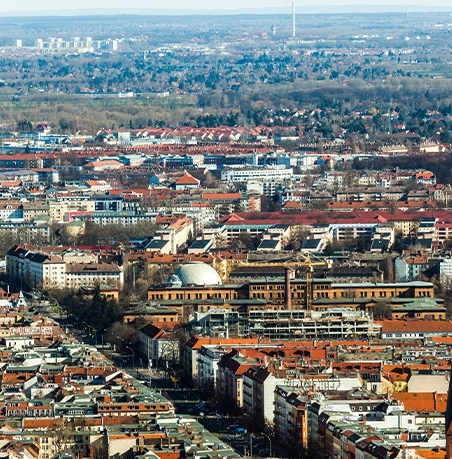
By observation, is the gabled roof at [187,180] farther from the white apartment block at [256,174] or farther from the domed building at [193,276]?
the domed building at [193,276]

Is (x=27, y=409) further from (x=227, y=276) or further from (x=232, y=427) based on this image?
(x=227, y=276)

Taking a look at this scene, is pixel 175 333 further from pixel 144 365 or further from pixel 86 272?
pixel 86 272

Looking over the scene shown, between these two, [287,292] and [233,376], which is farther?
[287,292]

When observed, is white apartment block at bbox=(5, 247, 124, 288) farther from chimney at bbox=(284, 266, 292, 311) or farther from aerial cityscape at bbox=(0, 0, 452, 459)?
chimney at bbox=(284, 266, 292, 311)

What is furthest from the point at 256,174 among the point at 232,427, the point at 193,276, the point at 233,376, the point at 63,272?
→ the point at 232,427

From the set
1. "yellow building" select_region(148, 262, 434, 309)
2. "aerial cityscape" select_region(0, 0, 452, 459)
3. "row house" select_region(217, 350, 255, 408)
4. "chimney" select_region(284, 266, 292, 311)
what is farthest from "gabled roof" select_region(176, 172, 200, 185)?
"row house" select_region(217, 350, 255, 408)

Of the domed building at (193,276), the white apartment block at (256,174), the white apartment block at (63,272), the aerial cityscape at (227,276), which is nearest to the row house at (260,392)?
the aerial cityscape at (227,276)
